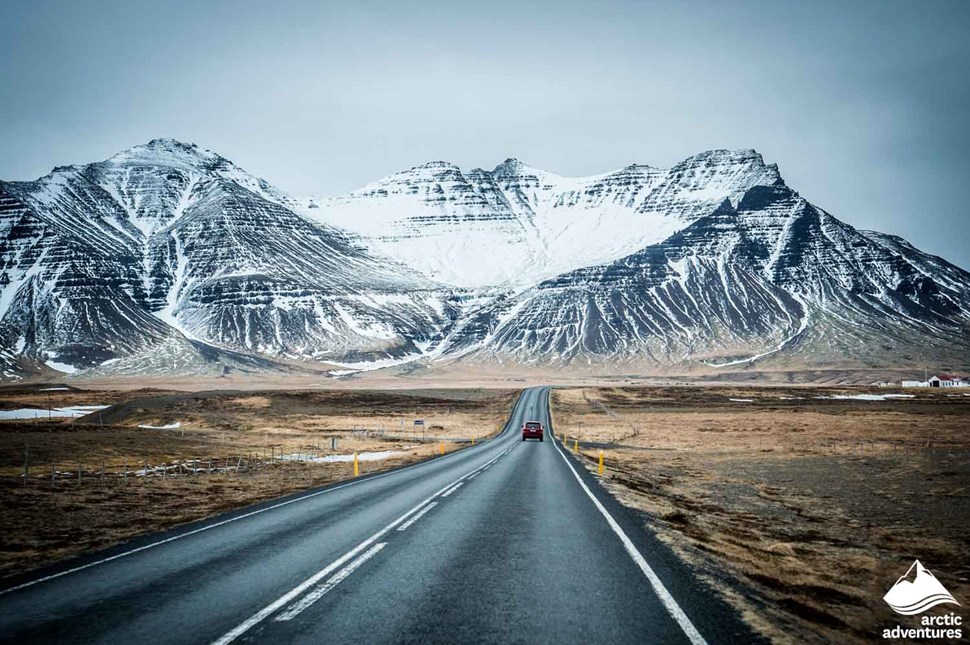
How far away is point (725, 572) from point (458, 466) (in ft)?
72.2

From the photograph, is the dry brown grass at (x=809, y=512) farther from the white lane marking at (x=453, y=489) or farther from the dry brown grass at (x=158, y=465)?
the dry brown grass at (x=158, y=465)

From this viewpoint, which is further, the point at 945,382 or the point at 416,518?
the point at 945,382

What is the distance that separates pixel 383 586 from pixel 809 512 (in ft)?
49.0

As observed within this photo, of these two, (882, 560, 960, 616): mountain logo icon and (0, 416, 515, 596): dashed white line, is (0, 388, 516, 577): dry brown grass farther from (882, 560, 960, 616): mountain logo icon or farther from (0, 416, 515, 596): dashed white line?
(882, 560, 960, 616): mountain logo icon

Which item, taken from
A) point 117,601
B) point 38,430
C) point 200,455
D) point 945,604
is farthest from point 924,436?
point 38,430

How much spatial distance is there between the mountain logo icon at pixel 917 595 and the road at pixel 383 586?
2.82 meters

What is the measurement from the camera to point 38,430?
4722 centimetres

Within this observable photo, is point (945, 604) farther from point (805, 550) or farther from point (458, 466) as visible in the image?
point (458, 466)

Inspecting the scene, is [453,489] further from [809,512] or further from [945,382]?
[945,382]

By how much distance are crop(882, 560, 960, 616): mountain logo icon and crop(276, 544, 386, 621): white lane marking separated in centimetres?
797

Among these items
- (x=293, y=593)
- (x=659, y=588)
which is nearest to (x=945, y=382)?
(x=659, y=588)

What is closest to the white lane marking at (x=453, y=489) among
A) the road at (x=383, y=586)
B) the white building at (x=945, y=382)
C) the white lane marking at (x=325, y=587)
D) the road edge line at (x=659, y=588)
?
the road at (x=383, y=586)

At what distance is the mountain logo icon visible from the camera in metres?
9.43

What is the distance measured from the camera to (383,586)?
31.3ft
